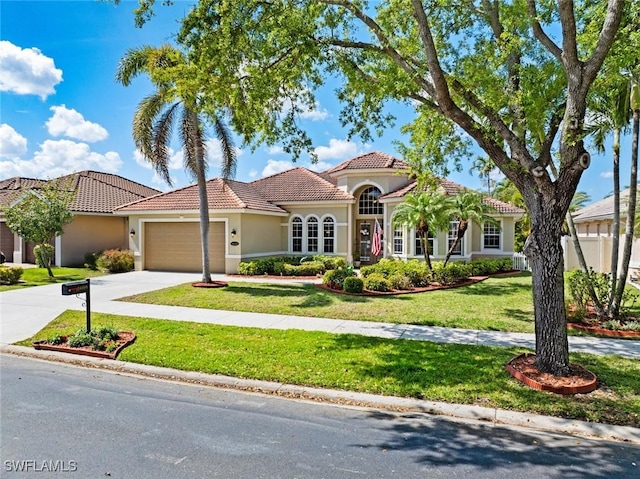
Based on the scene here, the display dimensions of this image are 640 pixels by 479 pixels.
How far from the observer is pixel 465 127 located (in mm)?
6684

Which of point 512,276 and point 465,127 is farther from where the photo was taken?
point 512,276

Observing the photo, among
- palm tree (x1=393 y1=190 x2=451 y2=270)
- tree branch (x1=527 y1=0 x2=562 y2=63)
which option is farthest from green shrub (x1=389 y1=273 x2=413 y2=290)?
tree branch (x1=527 y1=0 x2=562 y2=63)

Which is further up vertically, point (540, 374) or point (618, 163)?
point (618, 163)

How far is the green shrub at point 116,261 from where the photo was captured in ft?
68.4

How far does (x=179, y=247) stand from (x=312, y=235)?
712cm

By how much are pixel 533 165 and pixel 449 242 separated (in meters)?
15.0

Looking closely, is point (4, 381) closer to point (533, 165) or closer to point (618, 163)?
point (533, 165)

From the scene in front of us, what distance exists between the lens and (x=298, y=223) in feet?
76.7

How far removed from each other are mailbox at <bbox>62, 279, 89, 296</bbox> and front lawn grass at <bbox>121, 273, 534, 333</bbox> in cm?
415

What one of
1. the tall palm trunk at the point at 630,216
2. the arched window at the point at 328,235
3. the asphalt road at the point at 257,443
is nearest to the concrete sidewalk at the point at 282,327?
the asphalt road at the point at 257,443

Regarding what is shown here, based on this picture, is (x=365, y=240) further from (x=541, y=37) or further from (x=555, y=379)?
(x=555, y=379)

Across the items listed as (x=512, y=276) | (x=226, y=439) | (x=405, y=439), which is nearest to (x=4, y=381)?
(x=226, y=439)

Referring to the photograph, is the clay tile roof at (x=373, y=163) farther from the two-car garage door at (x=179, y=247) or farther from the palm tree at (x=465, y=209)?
the two-car garage door at (x=179, y=247)

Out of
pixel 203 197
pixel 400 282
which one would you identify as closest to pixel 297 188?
pixel 203 197
